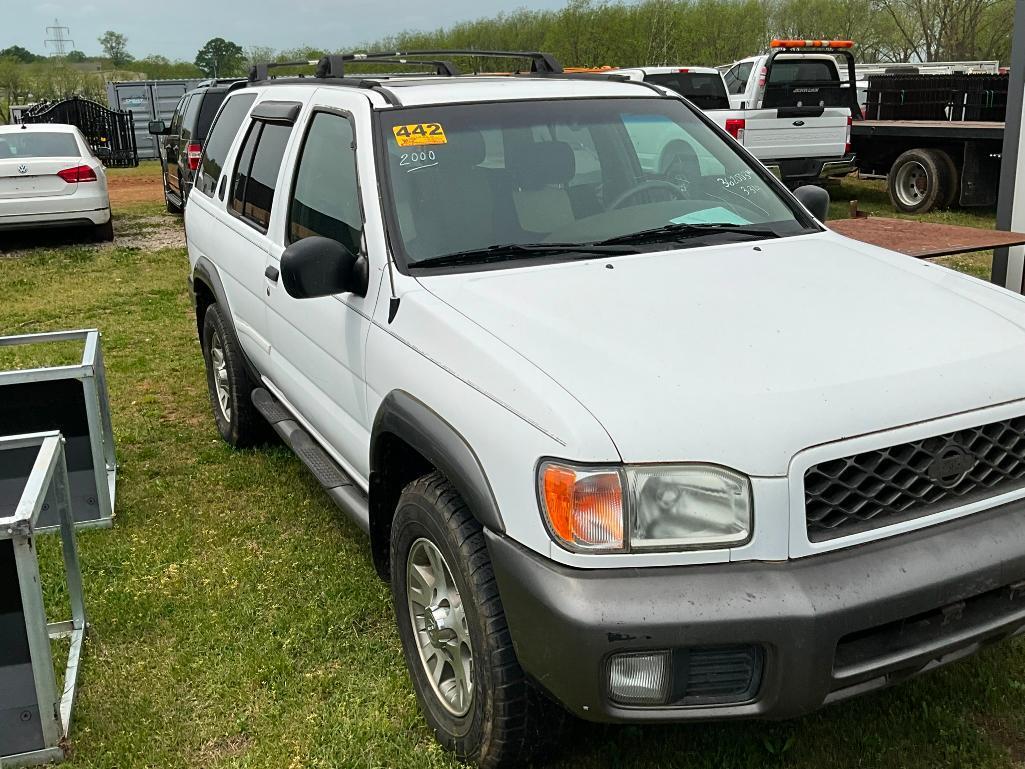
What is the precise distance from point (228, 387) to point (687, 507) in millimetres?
3729

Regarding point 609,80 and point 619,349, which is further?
point 609,80

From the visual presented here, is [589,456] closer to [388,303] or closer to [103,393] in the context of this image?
[388,303]

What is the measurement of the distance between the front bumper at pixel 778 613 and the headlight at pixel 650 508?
0.21ft

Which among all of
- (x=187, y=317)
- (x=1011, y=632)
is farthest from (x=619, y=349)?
(x=187, y=317)

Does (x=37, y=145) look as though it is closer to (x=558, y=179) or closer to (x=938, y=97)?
(x=558, y=179)

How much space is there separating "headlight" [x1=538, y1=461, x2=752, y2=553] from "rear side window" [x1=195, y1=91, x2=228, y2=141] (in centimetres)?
1213

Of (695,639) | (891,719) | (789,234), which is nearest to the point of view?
(695,639)

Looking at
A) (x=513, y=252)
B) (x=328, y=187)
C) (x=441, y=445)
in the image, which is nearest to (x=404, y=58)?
(x=328, y=187)

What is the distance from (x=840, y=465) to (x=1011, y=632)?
2.28ft

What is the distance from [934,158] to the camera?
13234 mm

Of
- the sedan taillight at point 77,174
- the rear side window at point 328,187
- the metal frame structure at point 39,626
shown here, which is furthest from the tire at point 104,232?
the metal frame structure at point 39,626

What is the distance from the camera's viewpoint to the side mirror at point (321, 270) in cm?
316

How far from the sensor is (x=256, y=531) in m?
4.61

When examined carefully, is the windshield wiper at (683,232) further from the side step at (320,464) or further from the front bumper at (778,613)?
the front bumper at (778,613)
